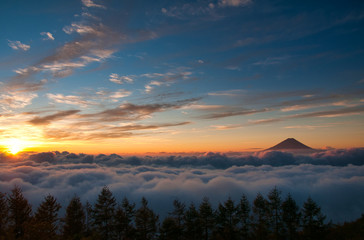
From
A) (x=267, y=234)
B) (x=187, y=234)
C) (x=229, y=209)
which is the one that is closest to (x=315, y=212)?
(x=267, y=234)

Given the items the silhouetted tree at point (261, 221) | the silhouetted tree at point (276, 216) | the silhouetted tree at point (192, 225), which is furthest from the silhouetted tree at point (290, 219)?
the silhouetted tree at point (192, 225)

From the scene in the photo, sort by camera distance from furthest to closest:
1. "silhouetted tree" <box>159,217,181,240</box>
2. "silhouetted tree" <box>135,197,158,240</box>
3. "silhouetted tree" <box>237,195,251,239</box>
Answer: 1. "silhouetted tree" <box>237,195,251,239</box>
2. "silhouetted tree" <box>135,197,158,240</box>
3. "silhouetted tree" <box>159,217,181,240</box>

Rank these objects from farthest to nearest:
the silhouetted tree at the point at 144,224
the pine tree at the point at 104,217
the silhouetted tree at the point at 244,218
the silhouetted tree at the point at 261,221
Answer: the silhouetted tree at the point at 261,221
the silhouetted tree at the point at 244,218
the silhouetted tree at the point at 144,224
the pine tree at the point at 104,217

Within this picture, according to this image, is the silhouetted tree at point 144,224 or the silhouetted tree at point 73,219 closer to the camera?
the silhouetted tree at point 73,219

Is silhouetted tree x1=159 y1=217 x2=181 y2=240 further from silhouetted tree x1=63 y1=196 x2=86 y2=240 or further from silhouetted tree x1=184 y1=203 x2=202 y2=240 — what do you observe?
silhouetted tree x1=63 y1=196 x2=86 y2=240

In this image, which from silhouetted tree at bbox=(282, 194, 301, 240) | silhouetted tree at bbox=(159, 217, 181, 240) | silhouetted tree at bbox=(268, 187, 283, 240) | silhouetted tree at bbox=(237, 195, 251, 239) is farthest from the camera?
silhouetted tree at bbox=(282, 194, 301, 240)

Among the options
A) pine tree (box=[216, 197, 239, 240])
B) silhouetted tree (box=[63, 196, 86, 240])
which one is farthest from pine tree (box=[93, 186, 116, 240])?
pine tree (box=[216, 197, 239, 240])

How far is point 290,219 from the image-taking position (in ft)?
162

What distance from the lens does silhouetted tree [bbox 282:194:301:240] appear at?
48.8 m

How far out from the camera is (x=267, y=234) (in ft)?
159

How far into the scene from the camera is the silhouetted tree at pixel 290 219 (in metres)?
48.8

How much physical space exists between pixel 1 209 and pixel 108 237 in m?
23.2

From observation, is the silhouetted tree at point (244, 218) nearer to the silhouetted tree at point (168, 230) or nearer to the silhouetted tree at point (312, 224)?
the silhouetted tree at point (312, 224)

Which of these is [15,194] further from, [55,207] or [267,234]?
[267,234]
